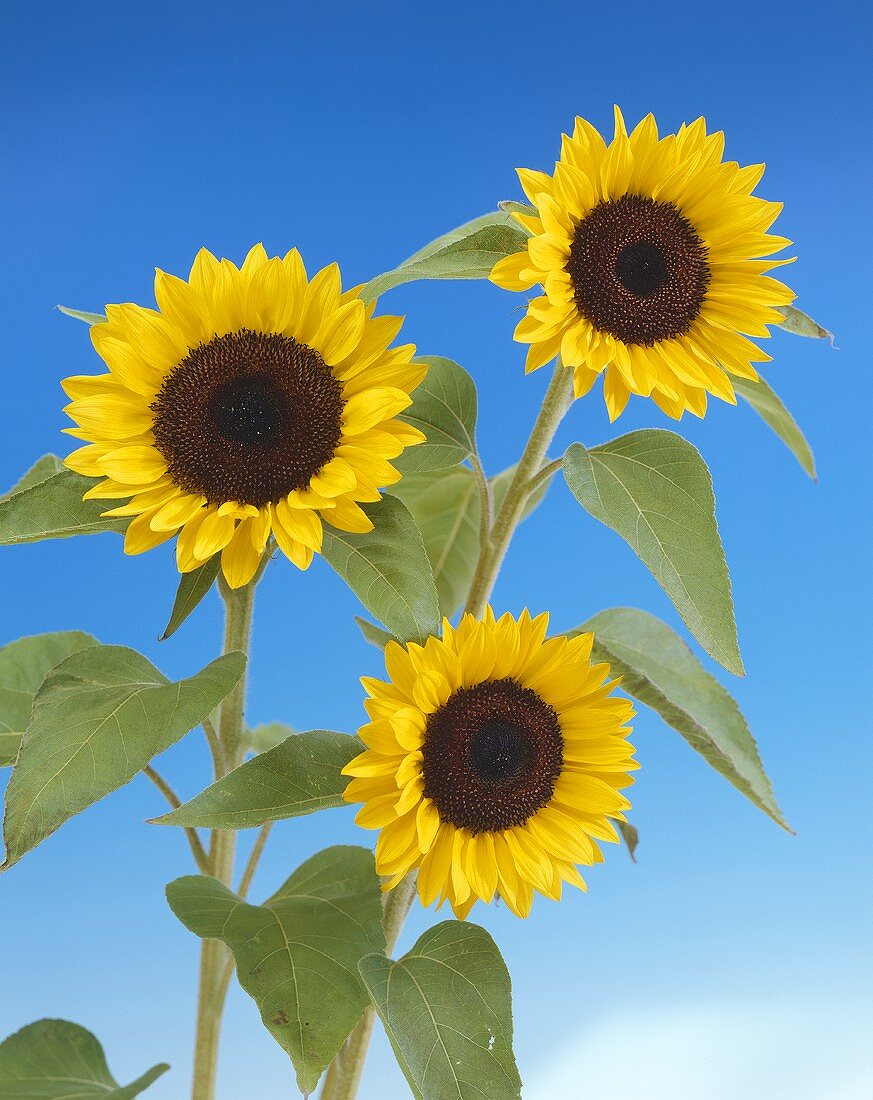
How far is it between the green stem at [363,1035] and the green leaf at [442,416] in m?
0.29

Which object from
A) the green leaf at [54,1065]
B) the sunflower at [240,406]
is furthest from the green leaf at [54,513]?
the green leaf at [54,1065]

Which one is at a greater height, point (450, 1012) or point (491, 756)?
point (491, 756)

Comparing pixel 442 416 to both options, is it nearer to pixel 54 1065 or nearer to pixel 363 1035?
pixel 363 1035

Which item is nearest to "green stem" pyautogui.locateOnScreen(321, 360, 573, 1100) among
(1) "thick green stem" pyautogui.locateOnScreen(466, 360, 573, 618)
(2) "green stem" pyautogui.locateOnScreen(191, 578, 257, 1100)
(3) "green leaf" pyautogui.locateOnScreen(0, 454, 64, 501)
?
(1) "thick green stem" pyautogui.locateOnScreen(466, 360, 573, 618)

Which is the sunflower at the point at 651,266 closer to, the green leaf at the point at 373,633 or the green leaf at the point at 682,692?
the green leaf at the point at 682,692

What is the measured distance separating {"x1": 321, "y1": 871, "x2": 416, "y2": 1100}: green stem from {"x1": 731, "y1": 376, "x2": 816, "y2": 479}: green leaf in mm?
415

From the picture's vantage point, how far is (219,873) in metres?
0.98

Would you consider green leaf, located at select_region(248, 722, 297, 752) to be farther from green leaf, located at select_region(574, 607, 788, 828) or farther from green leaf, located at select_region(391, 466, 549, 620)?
green leaf, located at select_region(574, 607, 788, 828)

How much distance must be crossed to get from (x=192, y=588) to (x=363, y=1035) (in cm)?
38

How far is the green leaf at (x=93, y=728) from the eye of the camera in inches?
29.5

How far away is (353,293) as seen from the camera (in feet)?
2.57

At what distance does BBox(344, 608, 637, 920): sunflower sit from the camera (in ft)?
2.54

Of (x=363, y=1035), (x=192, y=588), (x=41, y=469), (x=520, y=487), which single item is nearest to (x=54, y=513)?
(x=192, y=588)

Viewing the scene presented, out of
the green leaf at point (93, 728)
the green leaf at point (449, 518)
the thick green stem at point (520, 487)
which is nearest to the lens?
the green leaf at point (93, 728)
